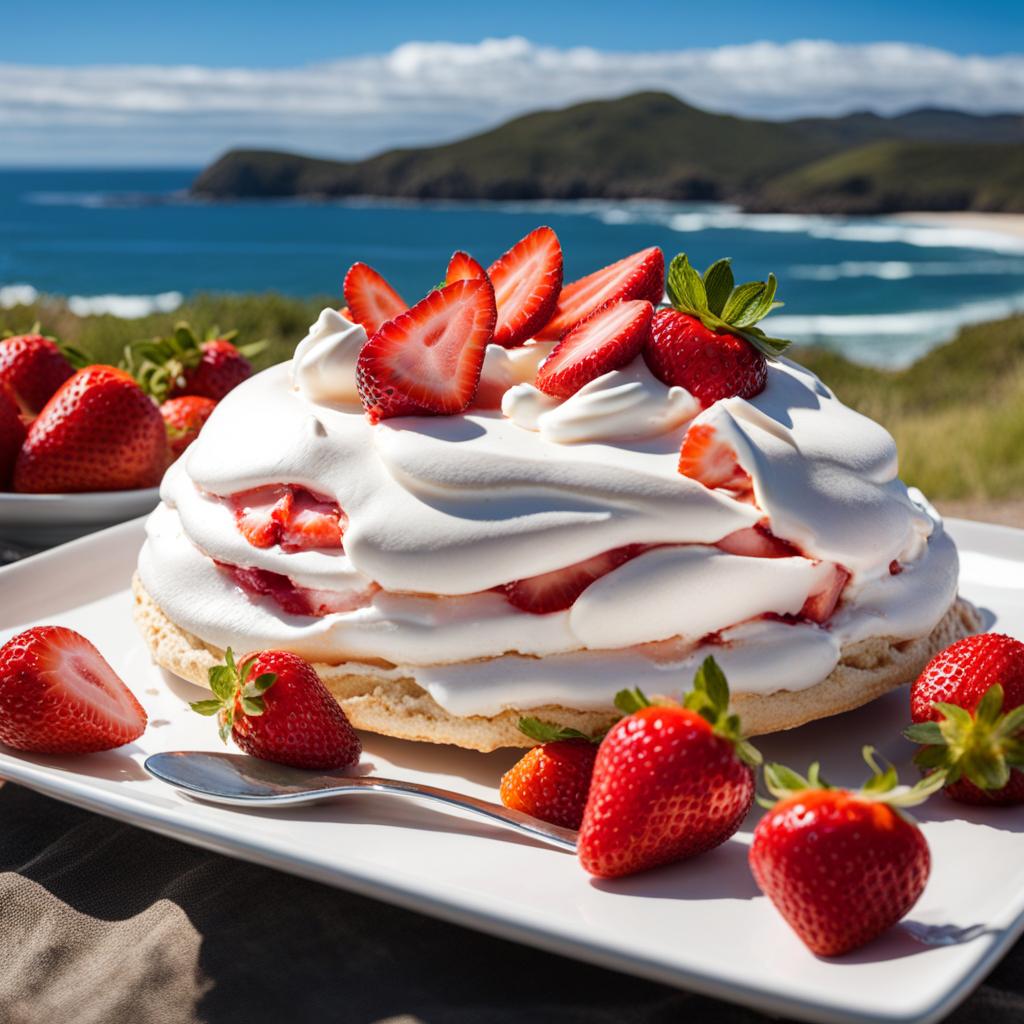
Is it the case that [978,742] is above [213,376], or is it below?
below

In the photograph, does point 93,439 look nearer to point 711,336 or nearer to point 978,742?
point 711,336

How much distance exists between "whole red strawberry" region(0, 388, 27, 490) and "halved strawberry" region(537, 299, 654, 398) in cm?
174

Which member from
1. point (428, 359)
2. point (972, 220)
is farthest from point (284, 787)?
point (972, 220)

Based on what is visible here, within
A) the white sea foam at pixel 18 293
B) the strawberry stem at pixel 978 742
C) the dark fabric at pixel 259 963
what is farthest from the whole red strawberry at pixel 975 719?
the white sea foam at pixel 18 293

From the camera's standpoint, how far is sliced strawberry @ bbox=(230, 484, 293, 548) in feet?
7.30

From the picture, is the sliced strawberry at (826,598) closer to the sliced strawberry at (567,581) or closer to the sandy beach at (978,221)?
the sliced strawberry at (567,581)

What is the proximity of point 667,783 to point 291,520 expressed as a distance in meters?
0.89

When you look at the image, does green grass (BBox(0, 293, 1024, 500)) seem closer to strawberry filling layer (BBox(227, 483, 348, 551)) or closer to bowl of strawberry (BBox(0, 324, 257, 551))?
bowl of strawberry (BBox(0, 324, 257, 551))

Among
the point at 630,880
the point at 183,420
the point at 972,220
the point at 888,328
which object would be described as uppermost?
the point at 183,420

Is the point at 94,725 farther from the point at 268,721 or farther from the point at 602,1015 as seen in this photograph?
the point at 602,1015

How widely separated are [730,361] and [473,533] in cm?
57

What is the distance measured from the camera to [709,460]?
2.07 meters

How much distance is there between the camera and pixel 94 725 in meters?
2.10

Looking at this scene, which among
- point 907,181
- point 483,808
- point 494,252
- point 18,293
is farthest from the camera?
point 907,181
